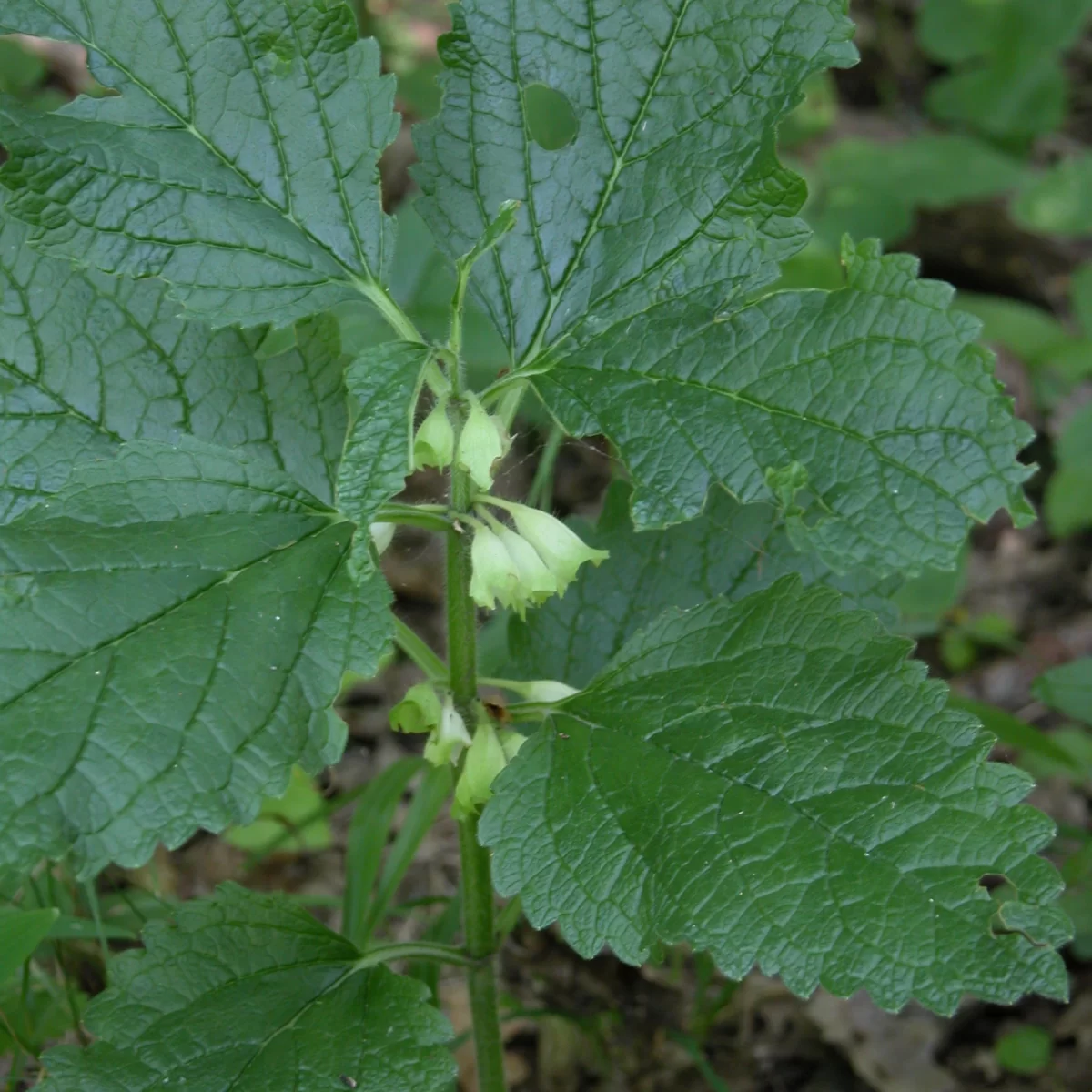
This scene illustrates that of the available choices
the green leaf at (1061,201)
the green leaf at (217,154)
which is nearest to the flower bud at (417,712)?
the green leaf at (217,154)

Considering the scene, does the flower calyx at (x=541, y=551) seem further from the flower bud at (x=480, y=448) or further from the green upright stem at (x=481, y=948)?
the green upright stem at (x=481, y=948)

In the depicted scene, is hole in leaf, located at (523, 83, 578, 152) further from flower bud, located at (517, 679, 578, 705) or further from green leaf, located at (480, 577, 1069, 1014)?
green leaf, located at (480, 577, 1069, 1014)

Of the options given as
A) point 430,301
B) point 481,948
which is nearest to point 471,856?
point 481,948

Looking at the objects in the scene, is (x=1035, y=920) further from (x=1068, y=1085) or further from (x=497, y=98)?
(x=1068, y=1085)

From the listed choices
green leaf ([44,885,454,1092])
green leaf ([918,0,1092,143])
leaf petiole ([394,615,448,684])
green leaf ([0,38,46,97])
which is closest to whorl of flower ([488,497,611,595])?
leaf petiole ([394,615,448,684])

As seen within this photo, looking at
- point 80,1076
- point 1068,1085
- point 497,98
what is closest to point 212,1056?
point 80,1076

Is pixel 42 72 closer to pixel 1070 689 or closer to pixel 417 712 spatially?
pixel 417 712
